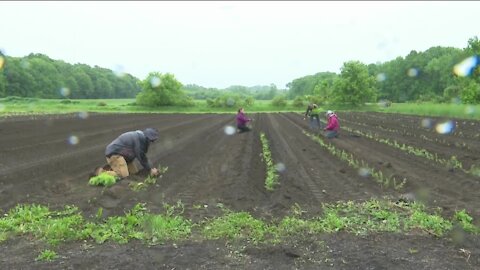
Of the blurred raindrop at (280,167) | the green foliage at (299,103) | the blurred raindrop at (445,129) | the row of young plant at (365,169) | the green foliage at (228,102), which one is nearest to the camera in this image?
the row of young plant at (365,169)

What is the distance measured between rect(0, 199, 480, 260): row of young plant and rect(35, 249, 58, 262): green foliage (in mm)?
136

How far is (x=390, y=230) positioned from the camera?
6.87 m

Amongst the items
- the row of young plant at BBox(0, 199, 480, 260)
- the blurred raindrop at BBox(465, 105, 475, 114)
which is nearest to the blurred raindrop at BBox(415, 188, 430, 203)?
the row of young plant at BBox(0, 199, 480, 260)

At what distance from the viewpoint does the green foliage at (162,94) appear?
78.2m

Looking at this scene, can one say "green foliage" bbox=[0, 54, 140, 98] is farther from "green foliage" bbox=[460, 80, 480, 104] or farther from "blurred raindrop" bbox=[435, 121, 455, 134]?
"blurred raindrop" bbox=[435, 121, 455, 134]

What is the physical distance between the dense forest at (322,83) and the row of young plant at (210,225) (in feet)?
223

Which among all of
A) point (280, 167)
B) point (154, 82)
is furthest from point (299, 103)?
point (280, 167)

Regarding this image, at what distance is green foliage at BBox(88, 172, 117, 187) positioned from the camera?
9.69 metres

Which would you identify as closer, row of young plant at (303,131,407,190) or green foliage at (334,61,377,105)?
row of young plant at (303,131,407,190)

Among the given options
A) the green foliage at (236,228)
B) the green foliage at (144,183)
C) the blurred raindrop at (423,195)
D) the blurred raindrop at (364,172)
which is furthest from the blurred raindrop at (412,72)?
the green foliage at (236,228)

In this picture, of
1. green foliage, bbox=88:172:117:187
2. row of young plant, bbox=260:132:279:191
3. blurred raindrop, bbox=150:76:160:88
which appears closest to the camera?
green foliage, bbox=88:172:117:187

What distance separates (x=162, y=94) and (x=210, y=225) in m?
73.6

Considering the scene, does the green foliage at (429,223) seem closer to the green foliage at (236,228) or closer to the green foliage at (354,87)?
the green foliage at (236,228)

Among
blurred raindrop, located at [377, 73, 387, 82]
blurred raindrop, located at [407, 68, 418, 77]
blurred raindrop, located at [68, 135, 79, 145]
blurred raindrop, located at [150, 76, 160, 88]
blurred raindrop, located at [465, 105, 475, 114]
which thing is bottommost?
blurred raindrop, located at [68, 135, 79, 145]
